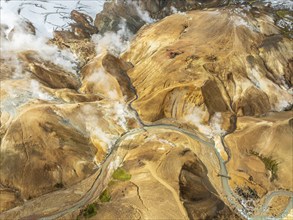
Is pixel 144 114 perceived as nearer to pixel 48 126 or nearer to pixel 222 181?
pixel 48 126

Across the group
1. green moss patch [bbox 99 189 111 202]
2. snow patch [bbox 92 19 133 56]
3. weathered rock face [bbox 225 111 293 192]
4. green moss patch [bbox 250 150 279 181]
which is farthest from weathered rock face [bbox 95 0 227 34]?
green moss patch [bbox 99 189 111 202]

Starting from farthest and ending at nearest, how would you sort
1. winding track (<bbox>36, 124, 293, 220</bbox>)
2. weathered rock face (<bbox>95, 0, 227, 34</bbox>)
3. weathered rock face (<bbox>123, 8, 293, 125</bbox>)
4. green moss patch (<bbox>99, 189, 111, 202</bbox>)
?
weathered rock face (<bbox>95, 0, 227, 34</bbox>), weathered rock face (<bbox>123, 8, 293, 125</bbox>), winding track (<bbox>36, 124, 293, 220</bbox>), green moss patch (<bbox>99, 189, 111, 202</bbox>)

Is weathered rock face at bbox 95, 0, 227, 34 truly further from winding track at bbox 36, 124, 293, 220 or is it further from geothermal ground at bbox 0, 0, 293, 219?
winding track at bbox 36, 124, 293, 220

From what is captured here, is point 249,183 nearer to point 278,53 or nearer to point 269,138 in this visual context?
point 269,138

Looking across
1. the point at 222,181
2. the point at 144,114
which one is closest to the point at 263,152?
the point at 222,181

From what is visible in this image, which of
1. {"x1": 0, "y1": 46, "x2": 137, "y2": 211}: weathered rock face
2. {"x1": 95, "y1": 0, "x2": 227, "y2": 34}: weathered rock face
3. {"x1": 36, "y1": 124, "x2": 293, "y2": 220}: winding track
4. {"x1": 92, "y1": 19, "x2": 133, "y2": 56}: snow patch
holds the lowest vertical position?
{"x1": 36, "y1": 124, "x2": 293, "y2": 220}: winding track

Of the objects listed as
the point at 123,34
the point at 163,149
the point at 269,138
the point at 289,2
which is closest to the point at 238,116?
the point at 269,138

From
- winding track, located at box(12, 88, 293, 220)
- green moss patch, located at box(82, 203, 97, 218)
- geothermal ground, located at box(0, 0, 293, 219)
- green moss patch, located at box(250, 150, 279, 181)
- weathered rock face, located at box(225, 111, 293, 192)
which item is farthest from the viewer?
green moss patch, located at box(250, 150, 279, 181)
